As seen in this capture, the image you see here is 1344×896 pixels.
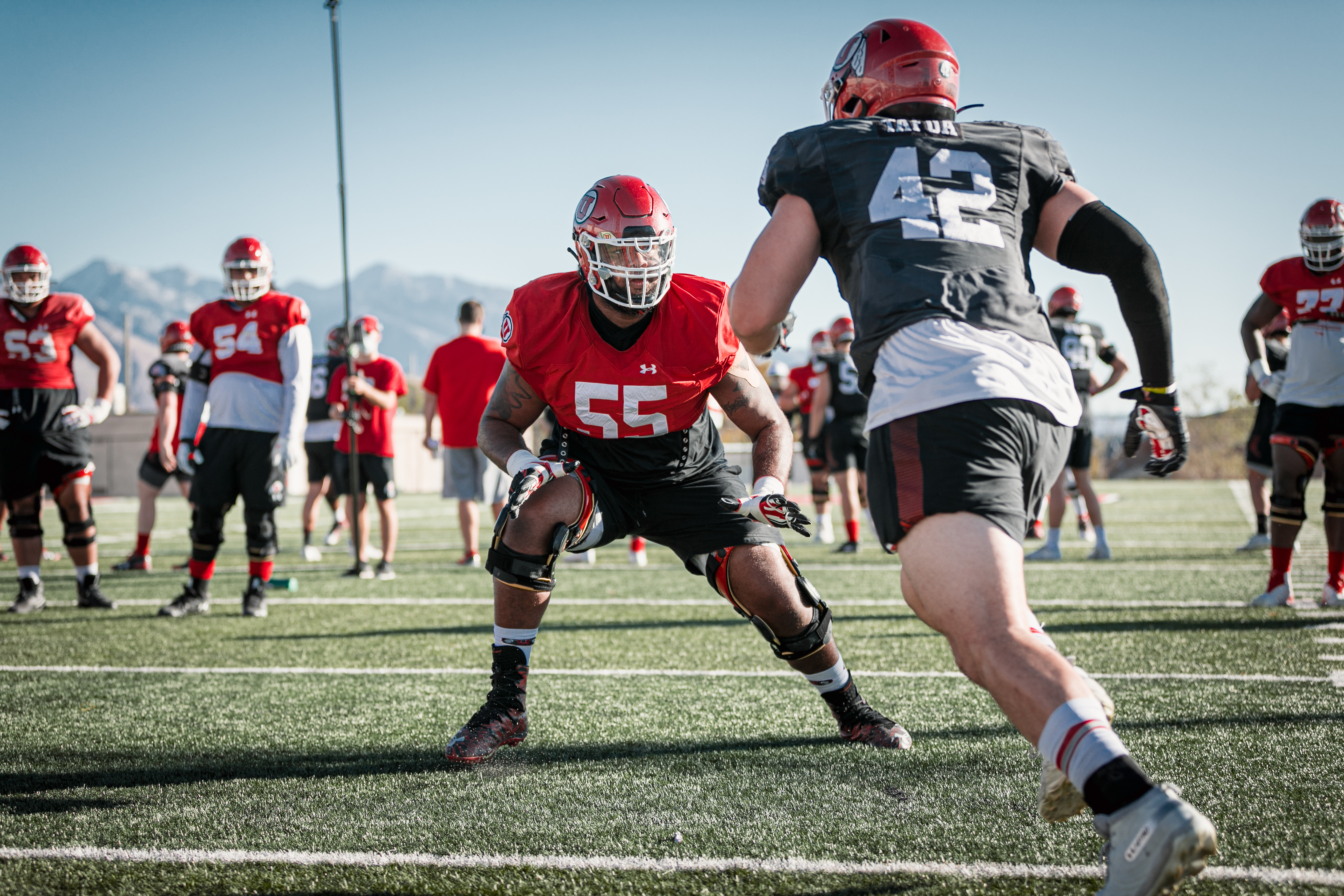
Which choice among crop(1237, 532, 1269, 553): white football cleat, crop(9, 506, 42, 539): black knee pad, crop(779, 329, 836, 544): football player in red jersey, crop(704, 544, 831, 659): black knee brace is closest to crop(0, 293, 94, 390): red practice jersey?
crop(9, 506, 42, 539): black knee pad

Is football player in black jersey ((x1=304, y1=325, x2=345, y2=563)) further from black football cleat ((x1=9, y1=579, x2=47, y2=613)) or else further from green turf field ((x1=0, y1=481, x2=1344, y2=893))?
green turf field ((x1=0, y1=481, x2=1344, y2=893))

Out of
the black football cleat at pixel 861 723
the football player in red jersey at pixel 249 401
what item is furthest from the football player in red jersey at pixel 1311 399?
the football player in red jersey at pixel 249 401

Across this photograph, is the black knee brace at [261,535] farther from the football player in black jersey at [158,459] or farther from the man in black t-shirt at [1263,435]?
the man in black t-shirt at [1263,435]

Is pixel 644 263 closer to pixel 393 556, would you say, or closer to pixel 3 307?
pixel 3 307

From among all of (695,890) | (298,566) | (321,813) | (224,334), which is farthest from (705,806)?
(298,566)

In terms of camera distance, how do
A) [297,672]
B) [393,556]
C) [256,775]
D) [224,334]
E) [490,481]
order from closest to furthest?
[256,775] → [297,672] → [224,334] → [490,481] → [393,556]

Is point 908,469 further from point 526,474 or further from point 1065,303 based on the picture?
point 1065,303

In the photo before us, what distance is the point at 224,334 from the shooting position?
5.96 meters

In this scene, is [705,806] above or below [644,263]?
below

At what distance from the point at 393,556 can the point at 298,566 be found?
42.5 inches

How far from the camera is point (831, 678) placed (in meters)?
3.29

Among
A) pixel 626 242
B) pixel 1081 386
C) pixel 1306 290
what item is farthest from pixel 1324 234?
pixel 626 242

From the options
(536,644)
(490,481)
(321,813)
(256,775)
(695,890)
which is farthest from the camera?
(490,481)

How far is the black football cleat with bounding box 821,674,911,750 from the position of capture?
10.4 ft
